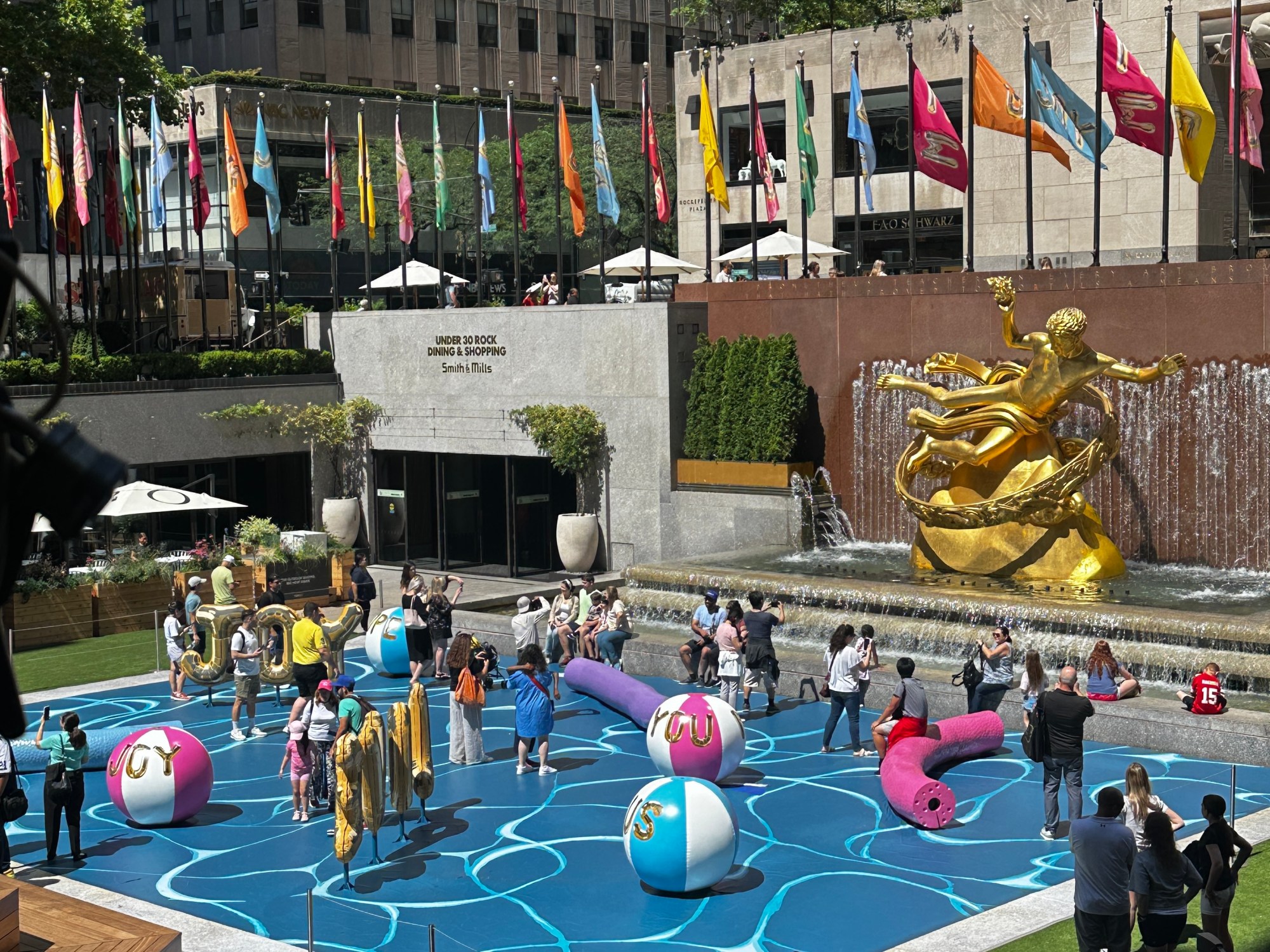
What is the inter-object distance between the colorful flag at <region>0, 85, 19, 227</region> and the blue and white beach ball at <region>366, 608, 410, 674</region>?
589 inches

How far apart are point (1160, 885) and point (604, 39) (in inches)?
2765

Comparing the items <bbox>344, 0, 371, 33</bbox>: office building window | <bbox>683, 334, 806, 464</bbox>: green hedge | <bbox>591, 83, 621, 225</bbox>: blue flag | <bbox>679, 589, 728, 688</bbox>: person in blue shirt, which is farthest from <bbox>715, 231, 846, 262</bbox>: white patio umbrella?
<bbox>344, 0, 371, 33</bbox>: office building window

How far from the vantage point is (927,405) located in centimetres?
2947

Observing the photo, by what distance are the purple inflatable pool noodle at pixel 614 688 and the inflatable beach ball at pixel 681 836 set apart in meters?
6.16

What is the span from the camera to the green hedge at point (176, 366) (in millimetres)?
33500

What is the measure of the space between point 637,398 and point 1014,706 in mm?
14070

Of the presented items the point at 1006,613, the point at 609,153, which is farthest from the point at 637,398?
the point at 609,153

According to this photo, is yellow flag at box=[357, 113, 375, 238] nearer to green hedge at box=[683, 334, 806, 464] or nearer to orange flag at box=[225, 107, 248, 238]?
orange flag at box=[225, 107, 248, 238]

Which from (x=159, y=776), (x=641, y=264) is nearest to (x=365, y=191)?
(x=641, y=264)

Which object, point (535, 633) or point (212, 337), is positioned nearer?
point (535, 633)

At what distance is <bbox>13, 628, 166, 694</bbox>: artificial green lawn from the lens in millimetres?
25391

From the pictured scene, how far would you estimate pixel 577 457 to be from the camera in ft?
109

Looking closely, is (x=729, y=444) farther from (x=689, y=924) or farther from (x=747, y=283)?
(x=689, y=924)

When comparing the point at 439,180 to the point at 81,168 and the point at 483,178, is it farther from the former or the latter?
the point at 81,168
